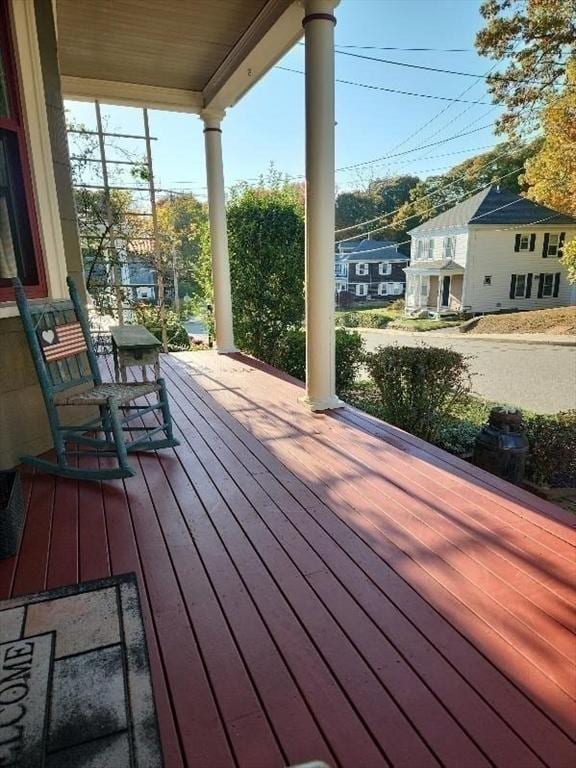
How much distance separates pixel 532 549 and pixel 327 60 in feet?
10.6

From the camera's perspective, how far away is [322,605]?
4.98 ft

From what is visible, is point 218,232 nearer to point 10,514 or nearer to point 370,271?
point 10,514

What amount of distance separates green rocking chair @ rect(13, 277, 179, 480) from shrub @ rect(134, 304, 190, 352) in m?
3.77

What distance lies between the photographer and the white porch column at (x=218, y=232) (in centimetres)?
545

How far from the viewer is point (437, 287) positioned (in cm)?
2103

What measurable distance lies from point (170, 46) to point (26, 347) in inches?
123

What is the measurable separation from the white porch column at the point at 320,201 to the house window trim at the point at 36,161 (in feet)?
5.68

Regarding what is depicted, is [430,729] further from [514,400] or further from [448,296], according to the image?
[448,296]

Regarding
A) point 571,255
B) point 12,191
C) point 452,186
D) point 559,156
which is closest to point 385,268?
point 452,186

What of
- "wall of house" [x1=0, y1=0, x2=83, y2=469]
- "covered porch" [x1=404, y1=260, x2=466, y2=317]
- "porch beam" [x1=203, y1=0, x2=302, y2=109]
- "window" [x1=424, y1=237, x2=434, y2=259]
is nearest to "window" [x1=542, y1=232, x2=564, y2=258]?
"covered porch" [x1=404, y1=260, x2=466, y2=317]

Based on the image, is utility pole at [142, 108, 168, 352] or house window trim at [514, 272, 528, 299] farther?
house window trim at [514, 272, 528, 299]

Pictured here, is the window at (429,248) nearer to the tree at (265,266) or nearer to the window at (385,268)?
the window at (385,268)

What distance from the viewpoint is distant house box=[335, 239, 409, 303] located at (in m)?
28.8

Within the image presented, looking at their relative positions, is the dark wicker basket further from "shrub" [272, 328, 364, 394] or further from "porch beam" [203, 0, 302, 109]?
"shrub" [272, 328, 364, 394]
